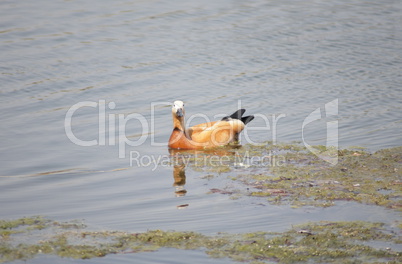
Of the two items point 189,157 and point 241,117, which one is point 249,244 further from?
point 241,117

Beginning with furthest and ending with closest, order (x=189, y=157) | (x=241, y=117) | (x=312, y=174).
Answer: (x=241, y=117) → (x=189, y=157) → (x=312, y=174)

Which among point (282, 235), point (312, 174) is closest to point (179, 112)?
point (312, 174)

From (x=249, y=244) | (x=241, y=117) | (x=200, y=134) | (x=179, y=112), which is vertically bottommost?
(x=249, y=244)

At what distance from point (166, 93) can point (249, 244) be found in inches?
347

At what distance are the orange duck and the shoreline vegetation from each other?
234 cm

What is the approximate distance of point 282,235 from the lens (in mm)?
6953

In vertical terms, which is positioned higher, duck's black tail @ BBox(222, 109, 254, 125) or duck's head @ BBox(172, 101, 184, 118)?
duck's head @ BBox(172, 101, 184, 118)

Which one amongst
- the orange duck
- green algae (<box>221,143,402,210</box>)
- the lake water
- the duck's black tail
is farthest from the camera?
the duck's black tail

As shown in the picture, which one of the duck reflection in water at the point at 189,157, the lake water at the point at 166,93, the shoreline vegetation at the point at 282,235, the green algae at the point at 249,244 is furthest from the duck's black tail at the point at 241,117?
the green algae at the point at 249,244

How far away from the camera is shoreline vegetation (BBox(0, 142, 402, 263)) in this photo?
21.1 ft

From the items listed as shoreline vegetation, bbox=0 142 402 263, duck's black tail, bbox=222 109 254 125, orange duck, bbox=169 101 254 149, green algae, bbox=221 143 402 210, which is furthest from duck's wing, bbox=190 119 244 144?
shoreline vegetation, bbox=0 142 402 263

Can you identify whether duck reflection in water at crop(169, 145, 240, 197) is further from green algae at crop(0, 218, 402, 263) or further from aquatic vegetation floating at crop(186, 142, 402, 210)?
green algae at crop(0, 218, 402, 263)

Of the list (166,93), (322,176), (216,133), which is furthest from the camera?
(166,93)

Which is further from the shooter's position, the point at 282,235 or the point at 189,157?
the point at 189,157
